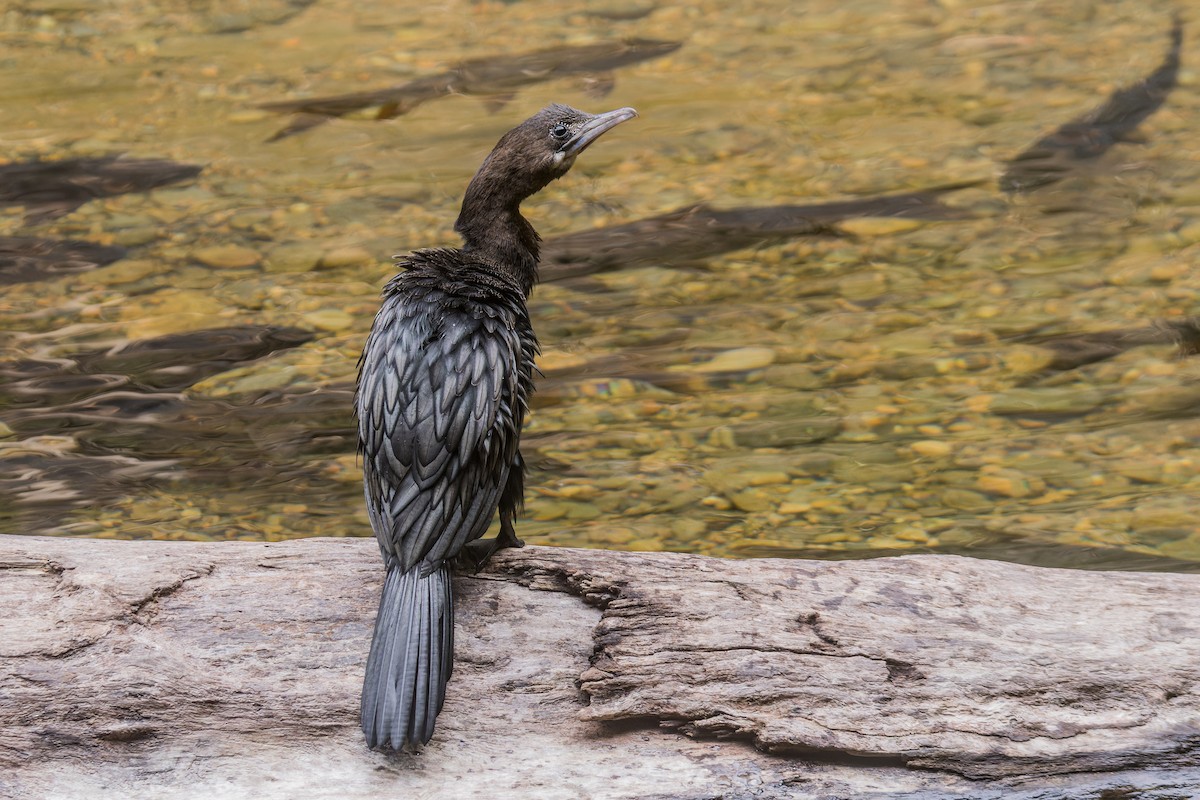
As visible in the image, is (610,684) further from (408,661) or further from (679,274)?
(679,274)

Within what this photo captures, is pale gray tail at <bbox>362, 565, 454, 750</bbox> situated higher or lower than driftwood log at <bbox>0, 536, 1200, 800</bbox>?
higher

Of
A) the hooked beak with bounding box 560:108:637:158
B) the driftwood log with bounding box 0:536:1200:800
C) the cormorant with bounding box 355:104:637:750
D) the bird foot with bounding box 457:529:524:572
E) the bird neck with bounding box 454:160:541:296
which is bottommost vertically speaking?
the driftwood log with bounding box 0:536:1200:800

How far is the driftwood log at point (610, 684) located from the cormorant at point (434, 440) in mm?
187

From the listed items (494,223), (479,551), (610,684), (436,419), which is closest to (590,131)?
(494,223)

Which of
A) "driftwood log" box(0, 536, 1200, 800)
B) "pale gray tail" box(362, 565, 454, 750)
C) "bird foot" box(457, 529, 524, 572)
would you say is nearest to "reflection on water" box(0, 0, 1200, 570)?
"bird foot" box(457, 529, 524, 572)

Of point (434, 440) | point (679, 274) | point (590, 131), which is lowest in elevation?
point (679, 274)

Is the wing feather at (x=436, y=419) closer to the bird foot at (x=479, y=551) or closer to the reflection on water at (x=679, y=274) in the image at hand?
the bird foot at (x=479, y=551)

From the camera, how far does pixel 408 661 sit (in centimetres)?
309

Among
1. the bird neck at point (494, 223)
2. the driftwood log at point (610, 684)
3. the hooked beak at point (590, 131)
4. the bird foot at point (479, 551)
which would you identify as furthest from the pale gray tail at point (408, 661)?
the hooked beak at point (590, 131)

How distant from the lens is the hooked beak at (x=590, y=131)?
14.5 feet

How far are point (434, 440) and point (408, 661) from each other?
655mm

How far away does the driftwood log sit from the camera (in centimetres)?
311

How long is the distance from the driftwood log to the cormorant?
0.61ft

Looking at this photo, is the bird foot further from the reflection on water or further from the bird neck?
the reflection on water
